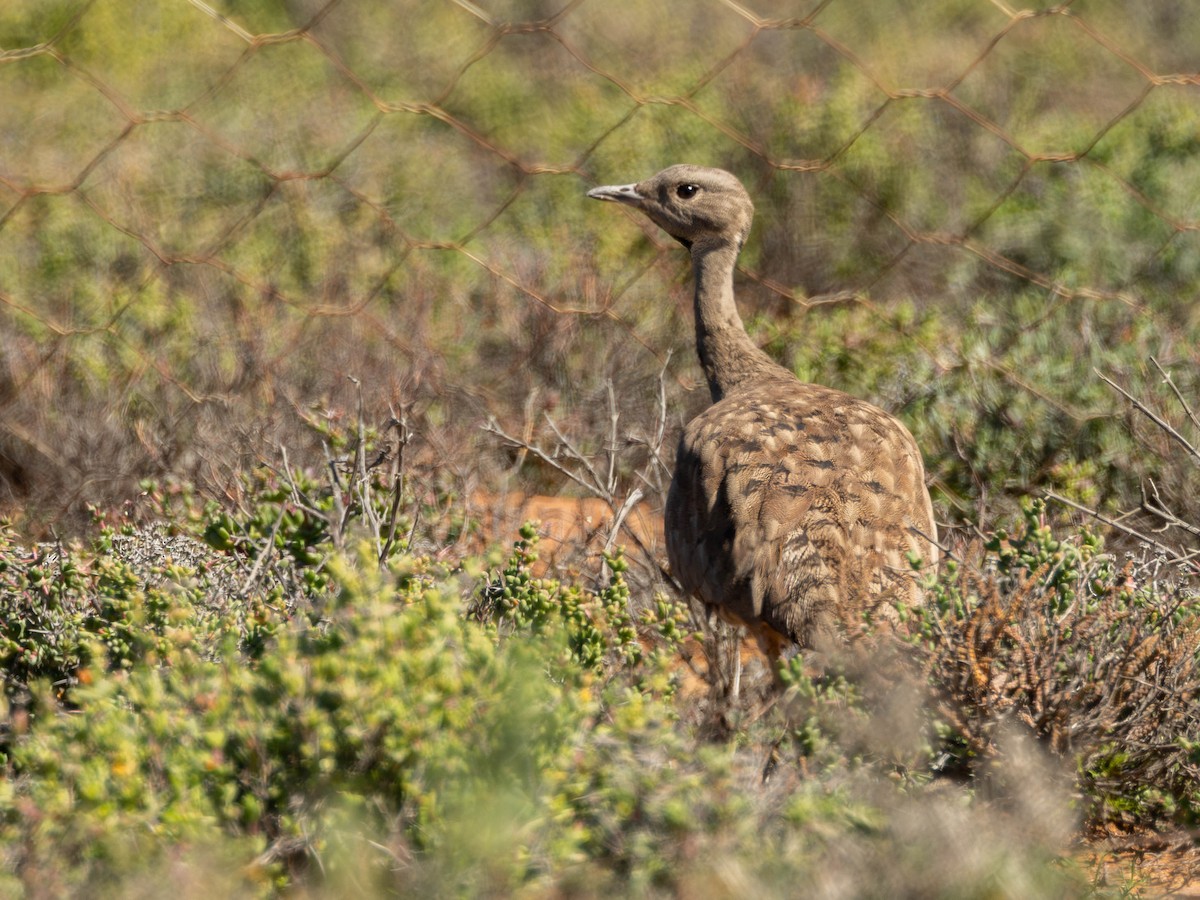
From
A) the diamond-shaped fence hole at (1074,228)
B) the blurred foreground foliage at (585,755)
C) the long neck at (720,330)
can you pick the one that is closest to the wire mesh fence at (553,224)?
the diamond-shaped fence hole at (1074,228)

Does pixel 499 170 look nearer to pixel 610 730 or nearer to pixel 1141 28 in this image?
pixel 1141 28

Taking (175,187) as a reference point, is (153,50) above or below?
above

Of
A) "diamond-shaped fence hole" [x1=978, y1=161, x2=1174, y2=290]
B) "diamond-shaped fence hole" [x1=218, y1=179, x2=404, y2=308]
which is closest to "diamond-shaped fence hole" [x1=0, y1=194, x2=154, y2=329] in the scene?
"diamond-shaped fence hole" [x1=218, y1=179, x2=404, y2=308]

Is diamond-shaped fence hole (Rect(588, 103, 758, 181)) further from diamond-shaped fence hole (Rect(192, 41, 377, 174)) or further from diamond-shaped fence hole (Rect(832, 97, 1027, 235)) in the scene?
diamond-shaped fence hole (Rect(192, 41, 377, 174))


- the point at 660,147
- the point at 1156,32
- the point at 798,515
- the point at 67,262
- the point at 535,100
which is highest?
the point at 1156,32

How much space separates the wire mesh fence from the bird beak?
649 mm

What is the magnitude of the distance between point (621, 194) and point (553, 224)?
8.03ft

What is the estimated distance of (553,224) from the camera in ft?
23.5

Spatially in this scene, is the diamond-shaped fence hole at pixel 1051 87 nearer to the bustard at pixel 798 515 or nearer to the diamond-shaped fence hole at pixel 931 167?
the diamond-shaped fence hole at pixel 931 167

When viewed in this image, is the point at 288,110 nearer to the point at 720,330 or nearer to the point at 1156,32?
the point at 720,330

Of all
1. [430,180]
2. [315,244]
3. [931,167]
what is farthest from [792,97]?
[315,244]

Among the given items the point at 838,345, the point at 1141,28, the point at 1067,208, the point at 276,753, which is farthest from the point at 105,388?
the point at 1141,28

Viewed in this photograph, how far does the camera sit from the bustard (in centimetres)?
330

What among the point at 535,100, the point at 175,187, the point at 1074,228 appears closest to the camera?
the point at 1074,228
